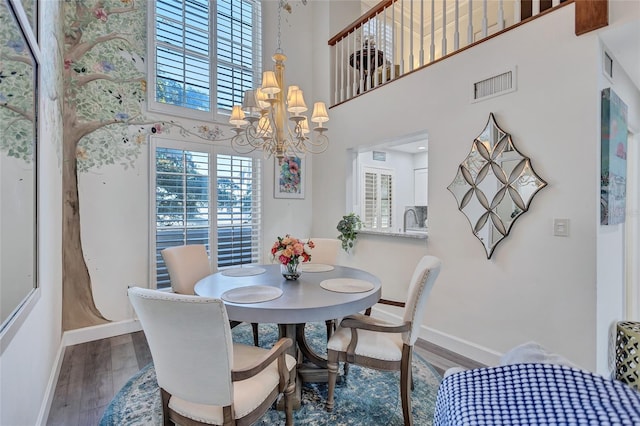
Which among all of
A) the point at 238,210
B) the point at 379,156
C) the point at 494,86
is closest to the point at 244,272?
the point at 238,210

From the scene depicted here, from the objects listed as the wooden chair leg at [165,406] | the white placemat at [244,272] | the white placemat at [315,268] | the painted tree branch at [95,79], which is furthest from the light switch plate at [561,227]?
the painted tree branch at [95,79]

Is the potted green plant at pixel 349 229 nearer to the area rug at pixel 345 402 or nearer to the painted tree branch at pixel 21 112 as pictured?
the area rug at pixel 345 402

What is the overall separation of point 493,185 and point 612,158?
75 centimetres

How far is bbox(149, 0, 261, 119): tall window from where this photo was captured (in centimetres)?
335

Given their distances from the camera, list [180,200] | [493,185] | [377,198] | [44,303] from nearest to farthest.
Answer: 1. [44,303]
2. [493,185]
3. [180,200]
4. [377,198]

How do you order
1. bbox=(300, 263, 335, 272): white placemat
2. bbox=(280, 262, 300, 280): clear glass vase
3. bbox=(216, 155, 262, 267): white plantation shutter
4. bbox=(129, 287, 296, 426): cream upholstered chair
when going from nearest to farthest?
bbox=(129, 287, 296, 426): cream upholstered chair
bbox=(280, 262, 300, 280): clear glass vase
bbox=(300, 263, 335, 272): white placemat
bbox=(216, 155, 262, 267): white plantation shutter

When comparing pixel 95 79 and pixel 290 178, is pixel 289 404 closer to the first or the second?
pixel 290 178

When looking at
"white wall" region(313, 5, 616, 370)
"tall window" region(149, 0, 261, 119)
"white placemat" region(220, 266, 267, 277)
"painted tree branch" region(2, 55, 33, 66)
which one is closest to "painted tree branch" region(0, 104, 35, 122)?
"painted tree branch" region(2, 55, 33, 66)

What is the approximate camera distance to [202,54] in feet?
12.0

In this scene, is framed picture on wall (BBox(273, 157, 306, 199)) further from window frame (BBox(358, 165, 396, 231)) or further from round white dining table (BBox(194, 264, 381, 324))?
round white dining table (BBox(194, 264, 381, 324))

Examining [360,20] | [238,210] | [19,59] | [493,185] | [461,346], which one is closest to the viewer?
[19,59]

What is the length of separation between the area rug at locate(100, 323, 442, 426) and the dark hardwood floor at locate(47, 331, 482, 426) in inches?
4.0

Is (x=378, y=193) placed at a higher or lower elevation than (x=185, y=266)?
higher

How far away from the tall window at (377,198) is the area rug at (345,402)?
10.3 ft
